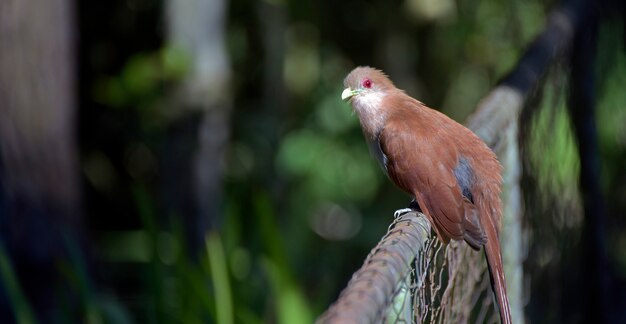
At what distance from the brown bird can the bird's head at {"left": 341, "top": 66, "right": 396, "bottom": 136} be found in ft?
0.27

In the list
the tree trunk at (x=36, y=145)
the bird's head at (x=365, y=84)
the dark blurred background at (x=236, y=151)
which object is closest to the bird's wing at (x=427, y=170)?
the bird's head at (x=365, y=84)

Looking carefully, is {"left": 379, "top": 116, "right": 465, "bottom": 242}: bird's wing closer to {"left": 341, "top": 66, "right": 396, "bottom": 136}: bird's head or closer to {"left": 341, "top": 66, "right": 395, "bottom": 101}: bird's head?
{"left": 341, "top": 66, "right": 396, "bottom": 136}: bird's head

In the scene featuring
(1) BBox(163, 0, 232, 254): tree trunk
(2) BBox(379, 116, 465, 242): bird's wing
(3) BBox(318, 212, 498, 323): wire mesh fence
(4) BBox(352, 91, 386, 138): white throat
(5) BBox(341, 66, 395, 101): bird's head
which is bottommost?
(3) BBox(318, 212, 498, 323): wire mesh fence

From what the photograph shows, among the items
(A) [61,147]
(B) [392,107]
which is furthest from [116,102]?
(B) [392,107]

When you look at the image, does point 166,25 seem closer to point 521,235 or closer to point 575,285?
point 575,285

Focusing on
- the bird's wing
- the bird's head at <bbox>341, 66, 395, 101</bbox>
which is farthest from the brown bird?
the bird's head at <bbox>341, 66, 395, 101</bbox>

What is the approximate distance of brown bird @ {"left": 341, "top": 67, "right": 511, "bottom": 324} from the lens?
2959mm

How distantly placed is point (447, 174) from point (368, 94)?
0.75 meters

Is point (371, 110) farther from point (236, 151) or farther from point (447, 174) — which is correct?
point (236, 151)

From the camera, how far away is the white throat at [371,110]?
367cm

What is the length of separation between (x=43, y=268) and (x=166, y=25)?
8.63 feet

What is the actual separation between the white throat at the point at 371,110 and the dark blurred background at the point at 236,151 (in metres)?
0.49

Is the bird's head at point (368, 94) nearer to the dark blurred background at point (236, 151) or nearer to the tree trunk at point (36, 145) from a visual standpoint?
the dark blurred background at point (236, 151)

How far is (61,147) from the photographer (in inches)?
228
